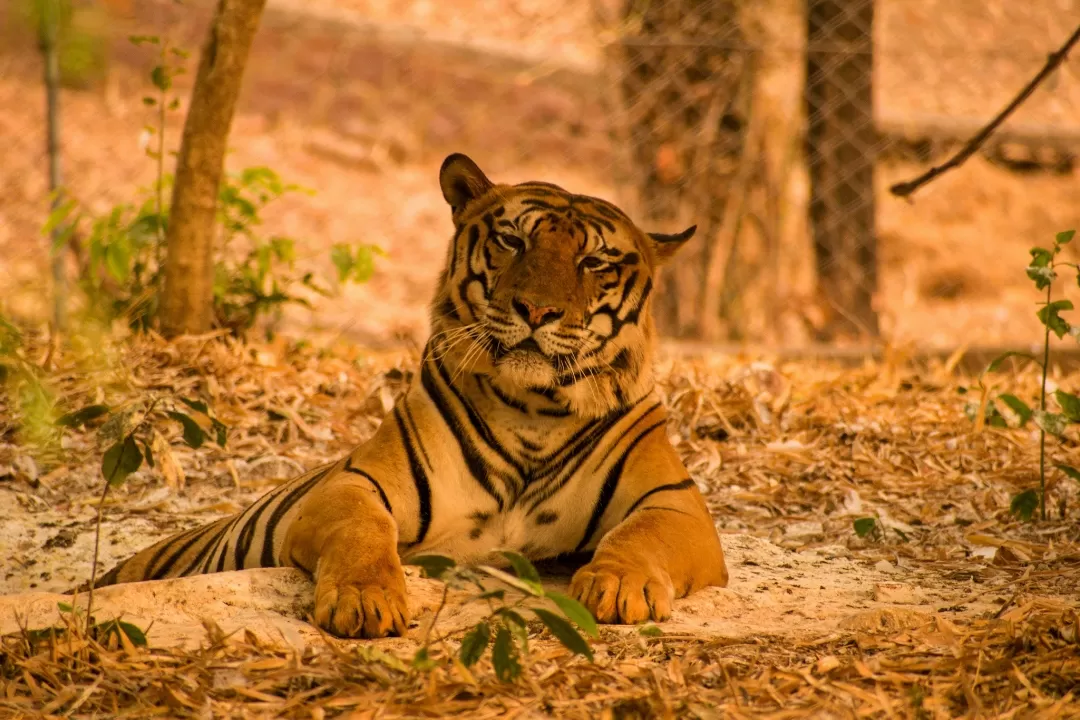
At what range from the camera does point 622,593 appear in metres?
2.62

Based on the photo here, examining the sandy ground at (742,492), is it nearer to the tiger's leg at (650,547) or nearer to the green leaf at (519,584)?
the tiger's leg at (650,547)

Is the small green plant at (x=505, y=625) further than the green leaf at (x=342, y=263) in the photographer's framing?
No

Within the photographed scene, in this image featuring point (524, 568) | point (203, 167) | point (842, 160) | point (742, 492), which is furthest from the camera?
point (842, 160)

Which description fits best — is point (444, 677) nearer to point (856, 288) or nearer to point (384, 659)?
point (384, 659)

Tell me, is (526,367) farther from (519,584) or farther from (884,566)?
(884,566)

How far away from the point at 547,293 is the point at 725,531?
131 centimetres

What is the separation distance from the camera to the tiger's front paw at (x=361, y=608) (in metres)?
2.44

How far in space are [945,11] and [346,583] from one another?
986cm

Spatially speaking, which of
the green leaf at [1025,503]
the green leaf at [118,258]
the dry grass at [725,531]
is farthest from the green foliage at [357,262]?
the green leaf at [1025,503]

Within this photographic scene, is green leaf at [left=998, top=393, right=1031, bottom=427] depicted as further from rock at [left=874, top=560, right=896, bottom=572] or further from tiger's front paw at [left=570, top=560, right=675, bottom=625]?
tiger's front paw at [left=570, top=560, right=675, bottom=625]

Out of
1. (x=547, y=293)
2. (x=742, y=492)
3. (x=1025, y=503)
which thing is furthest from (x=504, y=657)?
(x=742, y=492)

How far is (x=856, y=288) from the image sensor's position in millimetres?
7441

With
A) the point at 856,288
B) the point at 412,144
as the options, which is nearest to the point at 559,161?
the point at 412,144

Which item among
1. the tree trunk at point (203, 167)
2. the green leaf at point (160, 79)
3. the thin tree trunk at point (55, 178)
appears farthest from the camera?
the thin tree trunk at point (55, 178)
